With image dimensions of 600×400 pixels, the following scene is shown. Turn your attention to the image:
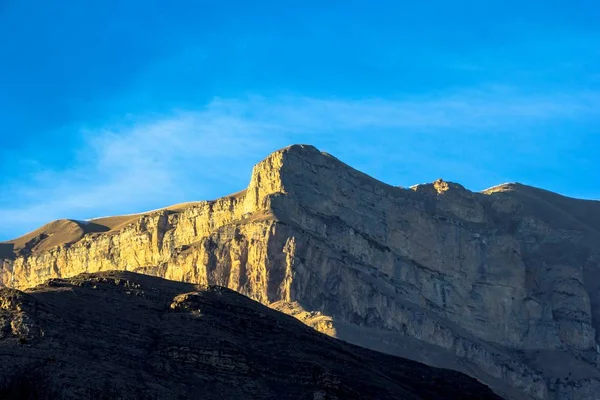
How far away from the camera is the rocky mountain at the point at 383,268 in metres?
160

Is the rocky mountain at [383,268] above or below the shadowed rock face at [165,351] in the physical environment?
above

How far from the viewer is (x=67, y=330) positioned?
91438mm

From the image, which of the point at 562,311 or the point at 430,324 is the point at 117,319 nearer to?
the point at 430,324

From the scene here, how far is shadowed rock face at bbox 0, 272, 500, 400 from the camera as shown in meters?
86.4

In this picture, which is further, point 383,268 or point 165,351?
point 383,268

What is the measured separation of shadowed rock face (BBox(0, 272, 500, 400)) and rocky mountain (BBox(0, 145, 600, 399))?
42657 mm

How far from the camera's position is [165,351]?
Result: 9369 centimetres

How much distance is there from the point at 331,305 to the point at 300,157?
2347 cm

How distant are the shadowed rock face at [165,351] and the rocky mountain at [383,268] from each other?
42657 millimetres

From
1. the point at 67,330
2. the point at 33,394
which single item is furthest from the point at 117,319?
the point at 33,394

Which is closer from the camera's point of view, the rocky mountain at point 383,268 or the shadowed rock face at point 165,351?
the shadowed rock face at point 165,351

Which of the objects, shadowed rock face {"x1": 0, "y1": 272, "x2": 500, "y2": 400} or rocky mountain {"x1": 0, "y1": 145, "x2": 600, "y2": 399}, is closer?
shadowed rock face {"x1": 0, "y1": 272, "x2": 500, "y2": 400}

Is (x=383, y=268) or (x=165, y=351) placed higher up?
(x=383, y=268)

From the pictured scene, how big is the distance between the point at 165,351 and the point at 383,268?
83948 mm
